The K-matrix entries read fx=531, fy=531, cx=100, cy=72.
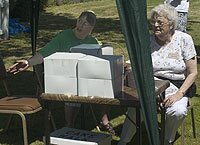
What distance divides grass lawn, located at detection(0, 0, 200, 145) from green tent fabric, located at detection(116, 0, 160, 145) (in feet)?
5.02

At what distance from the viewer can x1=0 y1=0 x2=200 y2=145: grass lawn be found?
5.14 m

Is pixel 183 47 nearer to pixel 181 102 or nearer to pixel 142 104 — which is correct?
pixel 181 102

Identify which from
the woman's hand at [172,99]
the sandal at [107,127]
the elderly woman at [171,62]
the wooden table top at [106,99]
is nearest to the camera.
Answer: the wooden table top at [106,99]

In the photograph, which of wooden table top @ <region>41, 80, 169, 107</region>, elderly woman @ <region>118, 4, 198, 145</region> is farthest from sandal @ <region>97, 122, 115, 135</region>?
wooden table top @ <region>41, 80, 169, 107</region>

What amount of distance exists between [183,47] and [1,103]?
1.57 metres

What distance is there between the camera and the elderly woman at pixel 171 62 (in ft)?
13.5

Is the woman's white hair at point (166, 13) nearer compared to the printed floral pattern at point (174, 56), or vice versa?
the woman's white hair at point (166, 13)

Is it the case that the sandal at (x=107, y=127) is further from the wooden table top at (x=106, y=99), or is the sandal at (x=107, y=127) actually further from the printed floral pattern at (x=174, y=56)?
the wooden table top at (x=106, y=99)

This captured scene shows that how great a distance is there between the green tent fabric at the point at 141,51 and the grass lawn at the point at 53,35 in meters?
1.53

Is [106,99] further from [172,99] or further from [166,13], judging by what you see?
[166,13]

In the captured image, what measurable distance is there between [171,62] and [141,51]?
1.10 meters

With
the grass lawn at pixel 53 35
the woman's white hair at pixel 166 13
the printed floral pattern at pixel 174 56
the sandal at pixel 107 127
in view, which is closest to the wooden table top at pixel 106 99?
the printed floral pattern at pixel 174 56

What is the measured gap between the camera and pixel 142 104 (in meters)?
3.30

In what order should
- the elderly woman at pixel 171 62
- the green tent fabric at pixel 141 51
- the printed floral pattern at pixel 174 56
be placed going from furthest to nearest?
the printed floral pattern at pixel 174 56
the elderly woman at pixel 171 62
the green tent fabric at pixel 141 51
